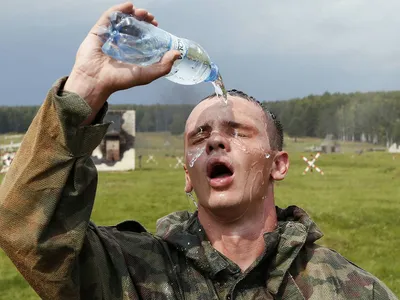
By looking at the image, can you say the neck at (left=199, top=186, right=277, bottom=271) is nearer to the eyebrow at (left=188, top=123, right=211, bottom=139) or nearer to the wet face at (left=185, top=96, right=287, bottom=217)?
the wet face at (left=185, top=96, right=287, bottom=217)

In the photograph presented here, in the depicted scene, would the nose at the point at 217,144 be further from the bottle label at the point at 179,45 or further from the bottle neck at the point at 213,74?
the bottle label at the point at 179,45

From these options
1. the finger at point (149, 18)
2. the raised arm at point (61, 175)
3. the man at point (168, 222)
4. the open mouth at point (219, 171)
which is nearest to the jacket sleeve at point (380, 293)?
the man at point (168, 222)

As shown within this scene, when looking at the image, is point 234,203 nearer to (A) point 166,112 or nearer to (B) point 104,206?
(A) point 166,112

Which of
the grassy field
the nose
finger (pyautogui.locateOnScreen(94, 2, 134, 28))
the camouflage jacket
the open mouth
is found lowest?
the grassy field

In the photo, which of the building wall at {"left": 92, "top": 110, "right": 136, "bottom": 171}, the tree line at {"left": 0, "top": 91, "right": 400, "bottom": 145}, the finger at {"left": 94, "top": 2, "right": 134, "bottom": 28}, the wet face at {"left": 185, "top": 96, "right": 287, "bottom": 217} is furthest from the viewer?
the tree line at {"left": 0, "top": 91, "right": 400, "bottom": 145}

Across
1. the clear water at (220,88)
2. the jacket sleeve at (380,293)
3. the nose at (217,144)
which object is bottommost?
the jacket sleeve at (380,293)

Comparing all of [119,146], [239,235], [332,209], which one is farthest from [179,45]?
[119,146]

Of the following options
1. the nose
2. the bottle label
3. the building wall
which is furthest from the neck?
the building wall

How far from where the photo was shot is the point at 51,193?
2465 millimetres

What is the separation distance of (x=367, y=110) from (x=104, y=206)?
7362cm

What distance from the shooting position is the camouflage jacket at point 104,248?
2455 millimetres

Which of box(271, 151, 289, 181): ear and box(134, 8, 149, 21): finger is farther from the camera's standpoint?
box(271, 151, 289, 181): ear

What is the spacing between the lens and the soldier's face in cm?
326

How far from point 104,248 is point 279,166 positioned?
124 cm
